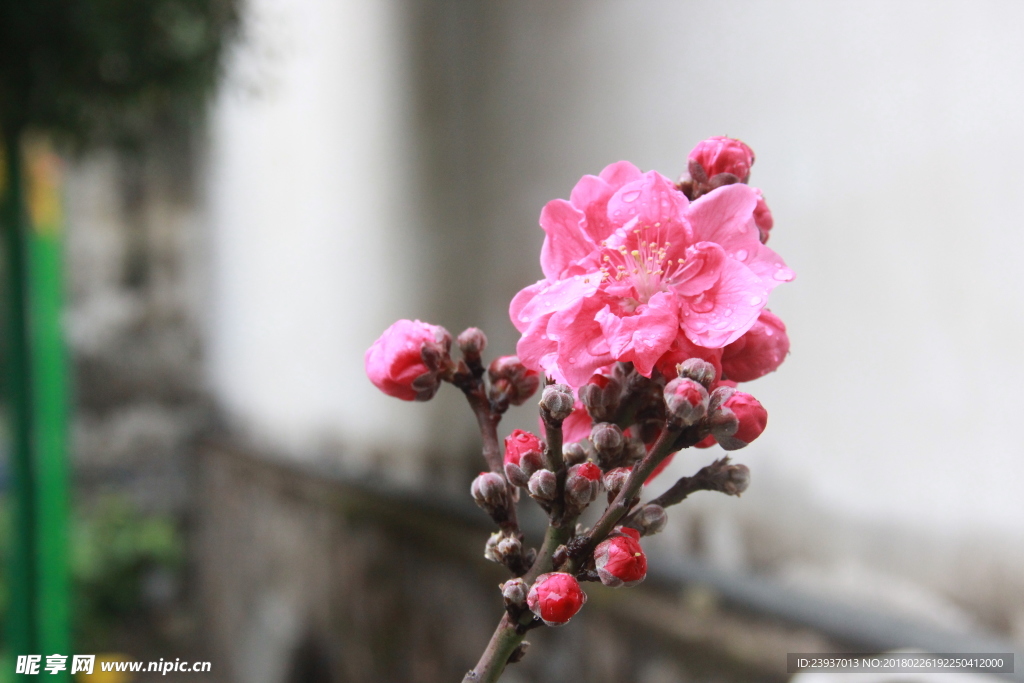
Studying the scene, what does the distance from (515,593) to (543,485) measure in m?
0.03

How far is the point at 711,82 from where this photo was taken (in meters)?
0.91

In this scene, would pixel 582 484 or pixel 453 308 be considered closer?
pixel 582 484

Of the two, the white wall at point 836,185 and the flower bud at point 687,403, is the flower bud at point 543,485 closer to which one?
the flower bud at point 687,403

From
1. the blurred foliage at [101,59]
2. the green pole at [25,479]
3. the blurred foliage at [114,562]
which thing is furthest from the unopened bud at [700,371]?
the blurred foliage at [114,562]

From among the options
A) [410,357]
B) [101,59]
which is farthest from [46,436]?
[410,357]

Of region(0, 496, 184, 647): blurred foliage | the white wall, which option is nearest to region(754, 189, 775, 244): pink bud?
the white wall

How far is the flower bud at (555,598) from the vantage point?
185mm

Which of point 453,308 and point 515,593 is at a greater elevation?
point 515,593

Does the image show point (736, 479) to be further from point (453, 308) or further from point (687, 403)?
point (453, 308)

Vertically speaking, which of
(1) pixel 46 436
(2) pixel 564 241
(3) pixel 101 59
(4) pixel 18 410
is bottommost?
(1) pixel 46 436

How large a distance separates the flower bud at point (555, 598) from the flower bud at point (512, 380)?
0.24 feet

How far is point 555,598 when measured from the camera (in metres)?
0.19

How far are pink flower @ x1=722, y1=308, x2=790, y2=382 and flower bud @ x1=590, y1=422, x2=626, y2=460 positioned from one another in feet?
0.15

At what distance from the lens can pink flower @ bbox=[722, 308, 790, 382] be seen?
22cm
